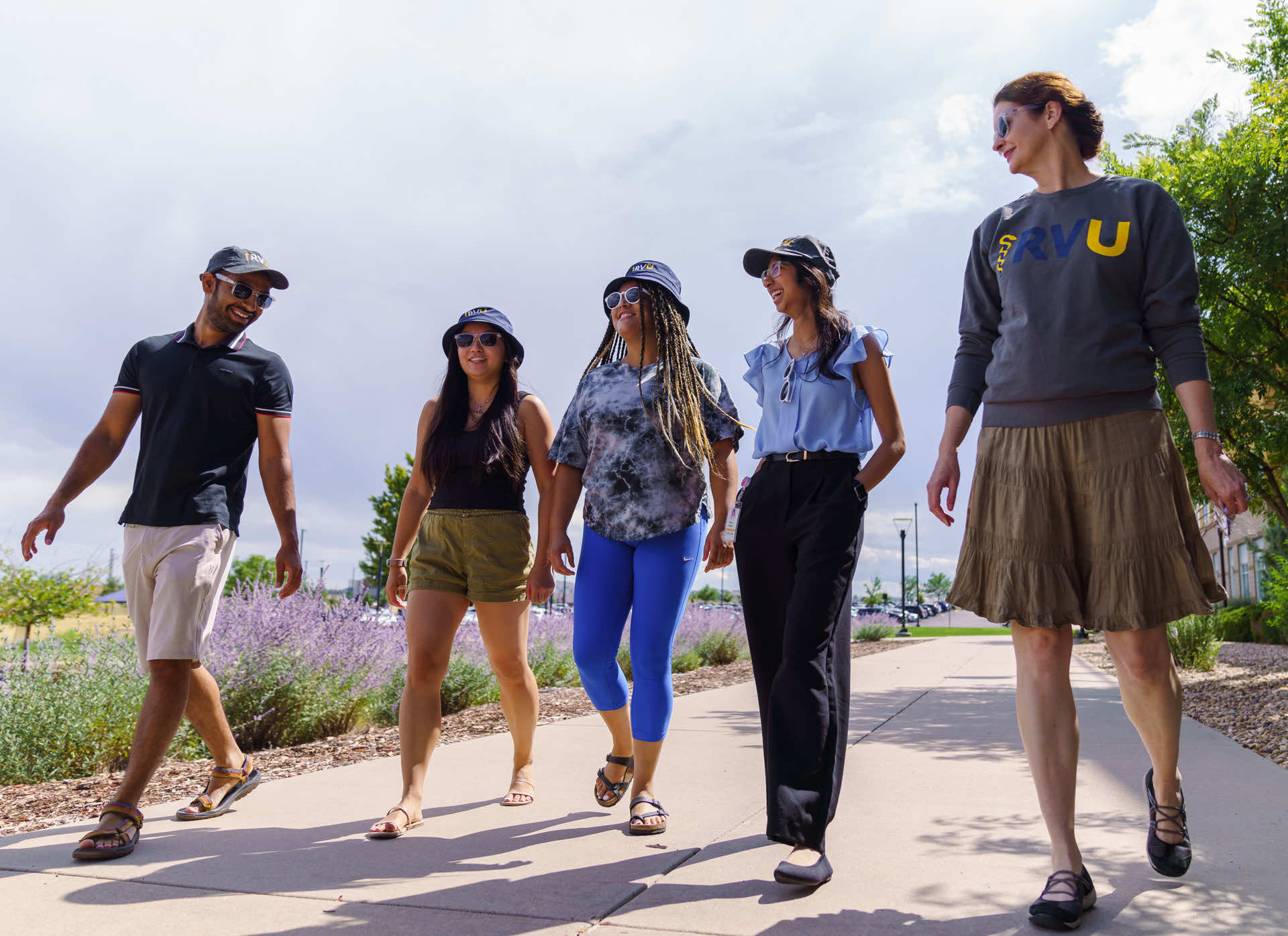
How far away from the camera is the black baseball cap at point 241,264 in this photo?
3.89 meters

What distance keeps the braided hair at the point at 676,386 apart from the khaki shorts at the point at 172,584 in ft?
5.95

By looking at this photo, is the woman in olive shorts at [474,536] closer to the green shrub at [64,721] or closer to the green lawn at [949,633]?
the green shrub at [64,721]

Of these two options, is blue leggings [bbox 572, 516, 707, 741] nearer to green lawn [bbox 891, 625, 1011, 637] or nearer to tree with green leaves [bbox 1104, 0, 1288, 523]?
tree with green leaves [bbox 1104, 0, 1288, 523]

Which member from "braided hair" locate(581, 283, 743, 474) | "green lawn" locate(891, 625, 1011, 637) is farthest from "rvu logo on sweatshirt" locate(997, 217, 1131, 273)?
"green lawn" locate(891, 625, 1011, 637)

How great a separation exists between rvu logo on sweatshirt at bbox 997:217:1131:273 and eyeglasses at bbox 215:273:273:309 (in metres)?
2.96

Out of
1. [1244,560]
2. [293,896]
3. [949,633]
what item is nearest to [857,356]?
[293,896]

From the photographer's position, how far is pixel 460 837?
337 centimetres

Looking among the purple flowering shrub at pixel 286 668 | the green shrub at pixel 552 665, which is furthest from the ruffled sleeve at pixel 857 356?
the green shrub at pixel 552 665

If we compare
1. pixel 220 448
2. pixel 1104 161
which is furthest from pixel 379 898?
pixel 1104 161

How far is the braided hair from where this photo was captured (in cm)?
367

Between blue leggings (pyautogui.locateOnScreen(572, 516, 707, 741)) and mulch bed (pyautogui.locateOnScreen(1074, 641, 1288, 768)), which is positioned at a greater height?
blue leggings (pyautogui.locateOnScreen(572, 516, 707, 741))

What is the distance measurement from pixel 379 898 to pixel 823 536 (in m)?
1.69

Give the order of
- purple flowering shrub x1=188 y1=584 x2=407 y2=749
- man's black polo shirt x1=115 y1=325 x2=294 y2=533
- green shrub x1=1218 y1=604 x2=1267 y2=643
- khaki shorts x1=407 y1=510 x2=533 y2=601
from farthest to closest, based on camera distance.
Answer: green shrub x1=1218 y1=604 x2=1267 y2=643 → purple flowering shrub x1=188 y1=584 x2=407 y2=749 → khaki shorts x1=407 y1=510 x2=533 y2=601 → man's black polo shirt x1=115 y1=325 x2=294 y2=533

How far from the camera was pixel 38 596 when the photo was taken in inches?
675
